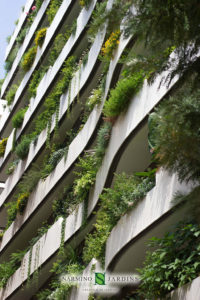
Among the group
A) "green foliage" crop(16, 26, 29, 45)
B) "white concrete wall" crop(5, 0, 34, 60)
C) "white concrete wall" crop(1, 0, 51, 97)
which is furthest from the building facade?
"white concrete wall" crop(5, 0, 34, 60)

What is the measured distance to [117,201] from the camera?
10.6 m

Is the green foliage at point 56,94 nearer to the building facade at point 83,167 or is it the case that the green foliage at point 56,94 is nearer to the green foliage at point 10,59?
the building facade at point 83,167

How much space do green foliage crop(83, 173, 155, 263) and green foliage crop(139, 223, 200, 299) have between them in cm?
166

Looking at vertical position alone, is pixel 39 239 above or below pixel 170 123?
above

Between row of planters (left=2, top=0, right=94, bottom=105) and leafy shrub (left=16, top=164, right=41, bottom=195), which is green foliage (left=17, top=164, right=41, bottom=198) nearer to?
leafy shrub (left=16, top=164, right=41, bottom=195)

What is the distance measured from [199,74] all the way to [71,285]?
8.79m

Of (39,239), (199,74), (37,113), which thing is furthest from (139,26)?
(37,113)

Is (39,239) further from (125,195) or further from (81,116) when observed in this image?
(125,195)

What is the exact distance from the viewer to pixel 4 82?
1166 inches

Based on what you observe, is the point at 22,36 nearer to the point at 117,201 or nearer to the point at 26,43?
the point at 26,43

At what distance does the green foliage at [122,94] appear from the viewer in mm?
11078

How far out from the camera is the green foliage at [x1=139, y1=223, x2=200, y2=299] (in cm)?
760

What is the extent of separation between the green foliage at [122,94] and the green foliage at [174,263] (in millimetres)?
3752

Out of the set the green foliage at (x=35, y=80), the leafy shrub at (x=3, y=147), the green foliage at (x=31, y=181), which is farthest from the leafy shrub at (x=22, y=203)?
the leafy shrub at (x=3, y=147)
